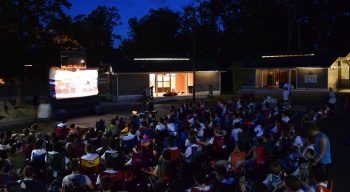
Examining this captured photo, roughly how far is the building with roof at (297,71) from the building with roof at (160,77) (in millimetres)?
4003

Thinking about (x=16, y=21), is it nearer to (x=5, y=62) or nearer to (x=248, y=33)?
(x=5, y=62)

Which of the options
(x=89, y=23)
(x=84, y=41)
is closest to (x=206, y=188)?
(x=84, y=41)

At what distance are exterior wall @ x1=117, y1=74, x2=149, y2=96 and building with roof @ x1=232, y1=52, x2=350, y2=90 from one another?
457 inches

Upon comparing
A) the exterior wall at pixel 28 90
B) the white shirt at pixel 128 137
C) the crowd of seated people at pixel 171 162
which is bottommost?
the crowd of seated people at pixel 171 162

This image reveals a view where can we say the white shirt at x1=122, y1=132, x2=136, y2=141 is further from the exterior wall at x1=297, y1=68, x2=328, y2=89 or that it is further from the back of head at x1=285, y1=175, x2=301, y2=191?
the exterior wall at x1=297, y1=68, x2=328, y2=89

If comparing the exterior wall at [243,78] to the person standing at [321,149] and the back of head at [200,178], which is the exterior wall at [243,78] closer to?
the person standing at [321,149]

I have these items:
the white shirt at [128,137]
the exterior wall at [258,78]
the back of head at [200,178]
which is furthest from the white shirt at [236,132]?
the exterior wall at [258,78]

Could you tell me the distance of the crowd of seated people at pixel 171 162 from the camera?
669 centimetres

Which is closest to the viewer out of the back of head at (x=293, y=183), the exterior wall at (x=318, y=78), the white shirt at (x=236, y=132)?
the back of head at (x=293, y=183)

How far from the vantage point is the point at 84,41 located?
48.8 metres

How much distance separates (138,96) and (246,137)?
25823 millimetres

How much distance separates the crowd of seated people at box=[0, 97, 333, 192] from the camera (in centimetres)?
669

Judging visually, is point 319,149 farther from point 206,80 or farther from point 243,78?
point 243,78

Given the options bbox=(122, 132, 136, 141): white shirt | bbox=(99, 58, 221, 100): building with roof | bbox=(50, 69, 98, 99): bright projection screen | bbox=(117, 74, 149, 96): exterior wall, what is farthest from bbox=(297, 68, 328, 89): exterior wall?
bbox=(122, 132, 136, 141): white shirt
